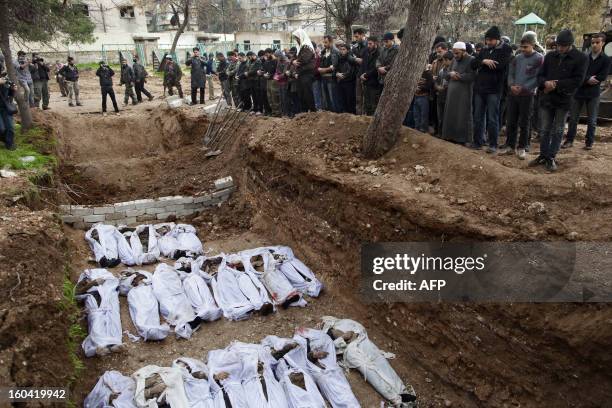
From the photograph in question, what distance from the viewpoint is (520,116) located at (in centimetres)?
639

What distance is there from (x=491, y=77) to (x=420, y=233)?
284cm

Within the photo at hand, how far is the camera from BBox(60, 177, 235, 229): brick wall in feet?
27.6

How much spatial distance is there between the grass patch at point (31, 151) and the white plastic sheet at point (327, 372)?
19.9 feet

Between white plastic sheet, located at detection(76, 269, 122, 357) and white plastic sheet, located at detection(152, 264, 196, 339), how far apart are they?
22.8 inches

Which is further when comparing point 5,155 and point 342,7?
point 342,7

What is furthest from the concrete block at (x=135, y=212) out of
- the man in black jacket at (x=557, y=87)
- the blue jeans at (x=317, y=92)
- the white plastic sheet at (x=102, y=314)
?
the man in black jacket at (x=557, y=87)

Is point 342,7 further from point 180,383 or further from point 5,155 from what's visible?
point 180,383

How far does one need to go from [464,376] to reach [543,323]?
1.12 meters

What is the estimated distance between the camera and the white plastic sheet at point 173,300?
604 cm

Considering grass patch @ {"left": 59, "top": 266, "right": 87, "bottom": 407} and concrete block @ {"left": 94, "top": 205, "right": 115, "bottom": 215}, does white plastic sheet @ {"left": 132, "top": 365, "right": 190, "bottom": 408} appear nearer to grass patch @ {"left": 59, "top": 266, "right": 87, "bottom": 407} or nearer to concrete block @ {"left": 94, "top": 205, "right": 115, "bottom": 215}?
grass patch @ {"left": 59, "top": 266, "right": 87, "bottom": 407}

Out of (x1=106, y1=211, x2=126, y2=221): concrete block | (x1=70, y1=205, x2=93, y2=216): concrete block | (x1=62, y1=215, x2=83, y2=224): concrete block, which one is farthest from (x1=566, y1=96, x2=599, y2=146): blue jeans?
(x1=62, y1=215, x2=83, y2=224): concrete block

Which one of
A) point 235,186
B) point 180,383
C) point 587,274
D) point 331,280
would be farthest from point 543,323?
point 235,186

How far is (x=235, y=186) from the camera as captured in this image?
30.5 feet

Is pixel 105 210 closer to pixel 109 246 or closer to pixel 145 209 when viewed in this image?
pixel 145 209
